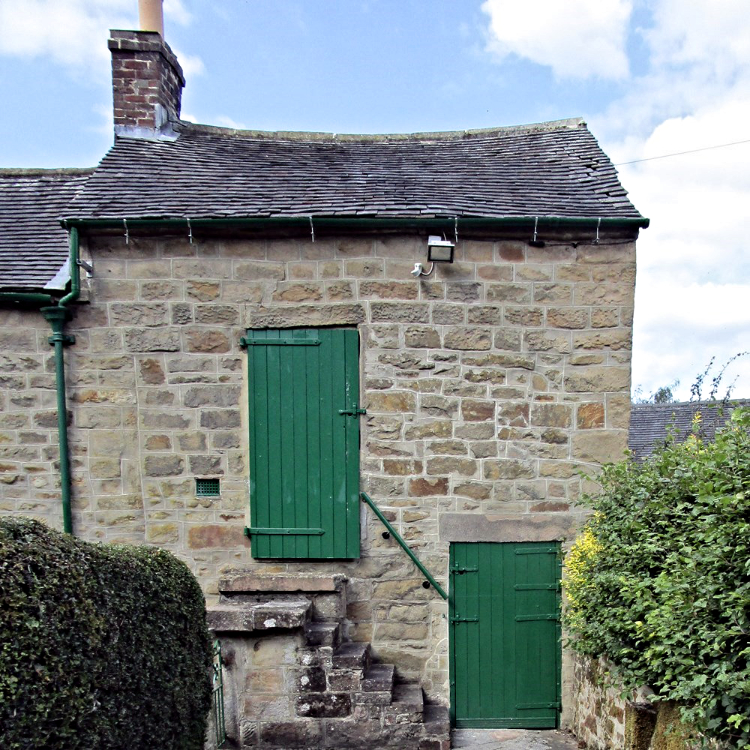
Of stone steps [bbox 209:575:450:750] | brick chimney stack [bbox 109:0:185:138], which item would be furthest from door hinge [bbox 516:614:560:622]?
brick chimney stack [bbox 109:0:185:138]

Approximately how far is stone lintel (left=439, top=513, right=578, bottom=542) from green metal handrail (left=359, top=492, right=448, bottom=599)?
0.99ft

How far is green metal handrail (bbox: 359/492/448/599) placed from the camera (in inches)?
201

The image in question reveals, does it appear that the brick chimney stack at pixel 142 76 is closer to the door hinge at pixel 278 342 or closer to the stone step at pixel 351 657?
the door hinge at pixel 278 342

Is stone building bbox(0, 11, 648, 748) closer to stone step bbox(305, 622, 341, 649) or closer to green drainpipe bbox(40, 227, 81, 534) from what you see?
green drainpipe bbox(40, 227, 81, 534)

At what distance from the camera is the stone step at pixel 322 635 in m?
4.63

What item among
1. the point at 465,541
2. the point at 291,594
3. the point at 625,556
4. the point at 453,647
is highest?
the point at 625,556

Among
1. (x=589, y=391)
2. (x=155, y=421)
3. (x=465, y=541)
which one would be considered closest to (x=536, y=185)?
(x=589, y=391)

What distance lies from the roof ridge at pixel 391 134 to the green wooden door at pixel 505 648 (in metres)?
5.36

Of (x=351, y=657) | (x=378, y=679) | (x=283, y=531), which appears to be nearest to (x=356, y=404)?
(x=283, y=531)

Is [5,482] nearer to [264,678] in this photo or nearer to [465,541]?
[264,678]

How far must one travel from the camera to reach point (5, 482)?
526 cm

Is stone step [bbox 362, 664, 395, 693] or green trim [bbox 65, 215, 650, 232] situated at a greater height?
green trim [bbox 65, 215, 650, 232]

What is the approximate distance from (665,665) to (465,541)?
2.25 meters

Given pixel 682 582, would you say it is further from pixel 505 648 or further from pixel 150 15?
pixel 150 15
